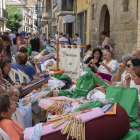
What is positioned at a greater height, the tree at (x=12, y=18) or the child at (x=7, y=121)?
the tree at (x=12, y=18)

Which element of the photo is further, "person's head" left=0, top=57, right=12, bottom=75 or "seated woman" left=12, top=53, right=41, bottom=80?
"seated woman" left=12, top=53, right=41, bottom=80

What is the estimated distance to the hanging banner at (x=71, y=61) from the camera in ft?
14.6

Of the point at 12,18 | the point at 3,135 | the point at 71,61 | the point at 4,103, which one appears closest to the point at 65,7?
the point at 71,61

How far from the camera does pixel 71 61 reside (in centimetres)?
454

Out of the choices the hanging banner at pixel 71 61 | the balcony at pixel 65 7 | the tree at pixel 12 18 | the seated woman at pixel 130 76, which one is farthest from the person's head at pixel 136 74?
the tree at pixel 12 18

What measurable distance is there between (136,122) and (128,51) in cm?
494

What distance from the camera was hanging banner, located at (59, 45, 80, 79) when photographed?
4.46 metres

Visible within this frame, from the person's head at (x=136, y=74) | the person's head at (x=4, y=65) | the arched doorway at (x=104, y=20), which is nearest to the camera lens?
the person's head at (x=136, y=74)

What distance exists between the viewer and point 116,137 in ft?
5.79

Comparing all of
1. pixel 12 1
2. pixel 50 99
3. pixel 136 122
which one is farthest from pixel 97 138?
pixel 12 1

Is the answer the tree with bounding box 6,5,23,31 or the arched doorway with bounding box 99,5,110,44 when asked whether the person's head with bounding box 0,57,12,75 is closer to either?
the arched doorway with bounding box 99,5,110,44

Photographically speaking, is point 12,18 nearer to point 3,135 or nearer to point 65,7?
point 65,7

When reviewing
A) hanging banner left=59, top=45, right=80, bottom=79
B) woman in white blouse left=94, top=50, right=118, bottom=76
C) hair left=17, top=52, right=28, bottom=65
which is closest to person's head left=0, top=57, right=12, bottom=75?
hair left=17, top=52, right=28, bottom=65

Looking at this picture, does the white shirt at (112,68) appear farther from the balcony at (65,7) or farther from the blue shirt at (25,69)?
the balcony at (65,7)
